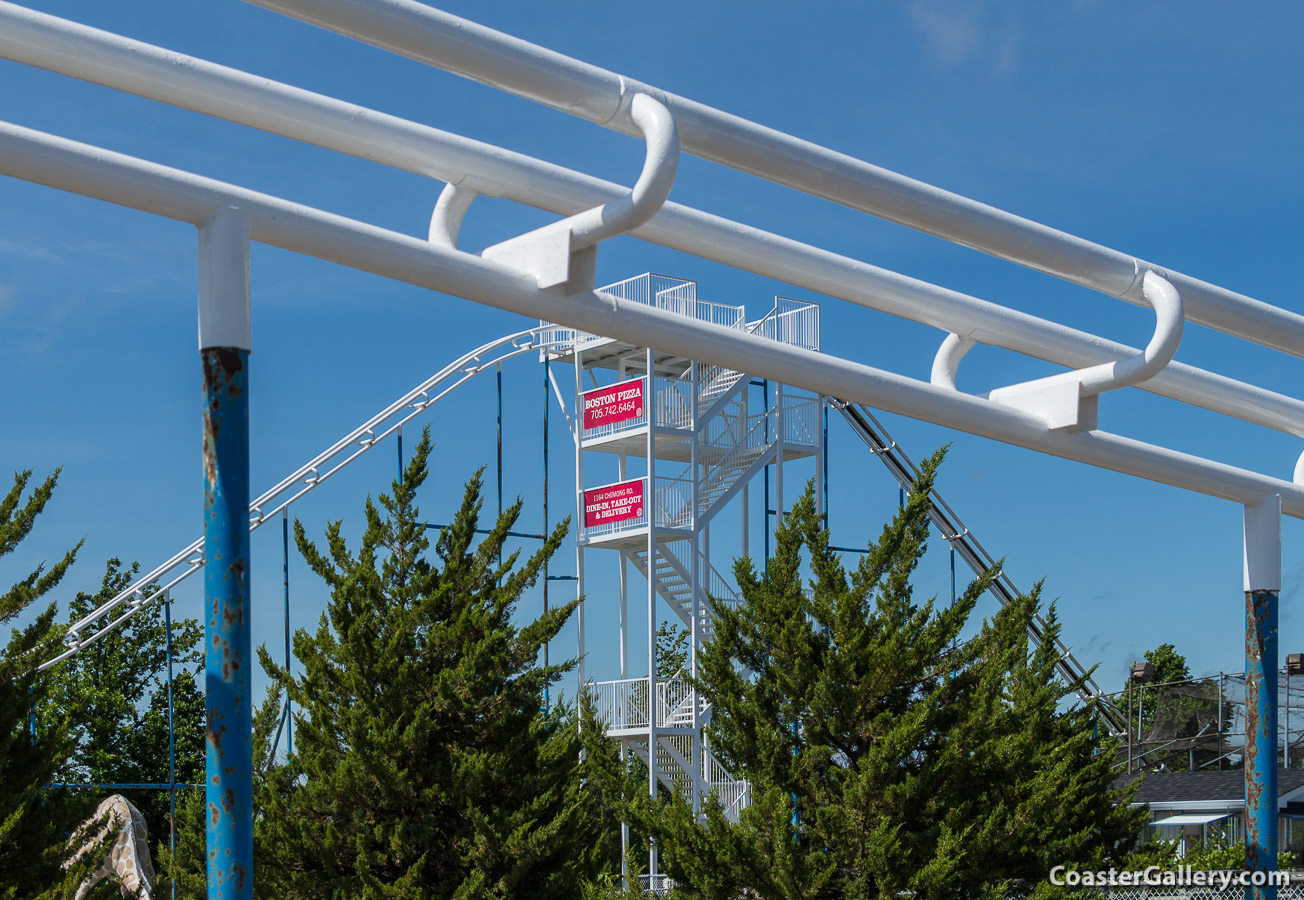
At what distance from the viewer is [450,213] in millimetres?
4816

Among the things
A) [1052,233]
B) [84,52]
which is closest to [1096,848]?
[1052,233]

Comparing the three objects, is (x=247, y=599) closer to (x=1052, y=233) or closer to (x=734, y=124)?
(x=734, y=124)

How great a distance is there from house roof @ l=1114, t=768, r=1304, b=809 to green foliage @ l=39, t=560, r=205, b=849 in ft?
70.8

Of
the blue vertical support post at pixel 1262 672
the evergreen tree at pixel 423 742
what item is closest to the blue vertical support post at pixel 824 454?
the evergreen tree at pixel 423 742

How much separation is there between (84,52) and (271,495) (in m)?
20.3

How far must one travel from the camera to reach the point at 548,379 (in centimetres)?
2719

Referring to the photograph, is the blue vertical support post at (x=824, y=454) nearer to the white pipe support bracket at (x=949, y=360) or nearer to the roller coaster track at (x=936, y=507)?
the roller coaster track at (x=936, y=507)

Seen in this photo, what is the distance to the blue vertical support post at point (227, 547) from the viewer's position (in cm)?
404

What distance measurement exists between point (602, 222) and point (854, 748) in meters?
8.40

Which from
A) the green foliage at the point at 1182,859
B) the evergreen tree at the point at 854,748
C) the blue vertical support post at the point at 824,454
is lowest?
the green foliage at the point at 1182,859

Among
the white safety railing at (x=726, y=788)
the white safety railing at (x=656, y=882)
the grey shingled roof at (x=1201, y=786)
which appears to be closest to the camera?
the white safety railing at (x=656, y=882)

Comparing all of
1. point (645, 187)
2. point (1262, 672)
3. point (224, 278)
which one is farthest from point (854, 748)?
point (224, 278)

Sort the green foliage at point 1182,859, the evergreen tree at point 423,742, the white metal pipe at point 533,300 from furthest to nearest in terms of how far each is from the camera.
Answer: the green foliage at point 1182,859
the evergreen tree at point 423,742
the white metal pipe at point 533,300

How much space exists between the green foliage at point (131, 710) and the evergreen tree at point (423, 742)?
21.9 metres
